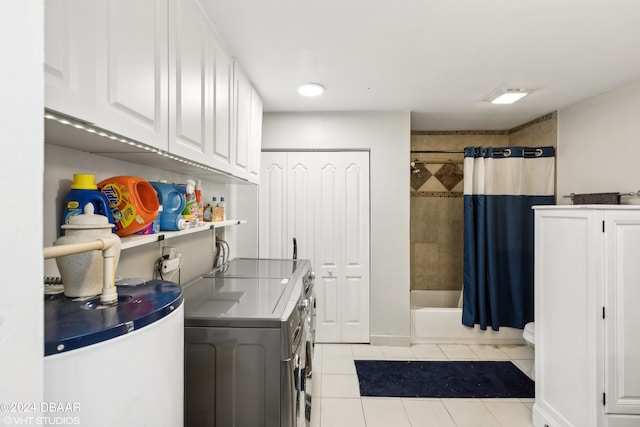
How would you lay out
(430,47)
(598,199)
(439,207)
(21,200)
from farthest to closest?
(439,207) → (598,199) → (430,47) → (21,200)

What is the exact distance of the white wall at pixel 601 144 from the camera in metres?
2.35

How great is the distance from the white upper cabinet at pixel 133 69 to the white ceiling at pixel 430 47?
1.96 feet

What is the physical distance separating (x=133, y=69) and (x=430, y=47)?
1.65 m

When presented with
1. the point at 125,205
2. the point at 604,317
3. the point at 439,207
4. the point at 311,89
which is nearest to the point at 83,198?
the point at 125,205

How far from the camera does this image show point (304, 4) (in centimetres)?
148

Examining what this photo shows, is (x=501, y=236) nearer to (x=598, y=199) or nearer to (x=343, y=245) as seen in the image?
(x=598, y=199)

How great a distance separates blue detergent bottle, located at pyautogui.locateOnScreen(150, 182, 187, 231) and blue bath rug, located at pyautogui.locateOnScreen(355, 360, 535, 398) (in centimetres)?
192

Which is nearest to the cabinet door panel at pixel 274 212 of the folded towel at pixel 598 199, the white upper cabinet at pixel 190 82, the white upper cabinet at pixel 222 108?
the white upper cabinet at pixel 222 108

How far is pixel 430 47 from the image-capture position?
6.16ft

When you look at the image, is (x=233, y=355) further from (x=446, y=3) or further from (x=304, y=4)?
(x=446, y=3)

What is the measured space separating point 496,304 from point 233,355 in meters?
2.95

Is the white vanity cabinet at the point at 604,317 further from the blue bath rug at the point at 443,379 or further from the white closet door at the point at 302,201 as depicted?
the white closet door at the point at 302,201

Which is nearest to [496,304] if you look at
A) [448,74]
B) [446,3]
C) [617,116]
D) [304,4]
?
[617,116]

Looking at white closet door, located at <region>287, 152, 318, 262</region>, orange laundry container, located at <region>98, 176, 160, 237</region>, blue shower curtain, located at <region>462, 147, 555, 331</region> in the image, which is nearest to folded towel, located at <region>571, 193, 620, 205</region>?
blue shower curtain, located at <region>462, 147, 555, 331</region>
